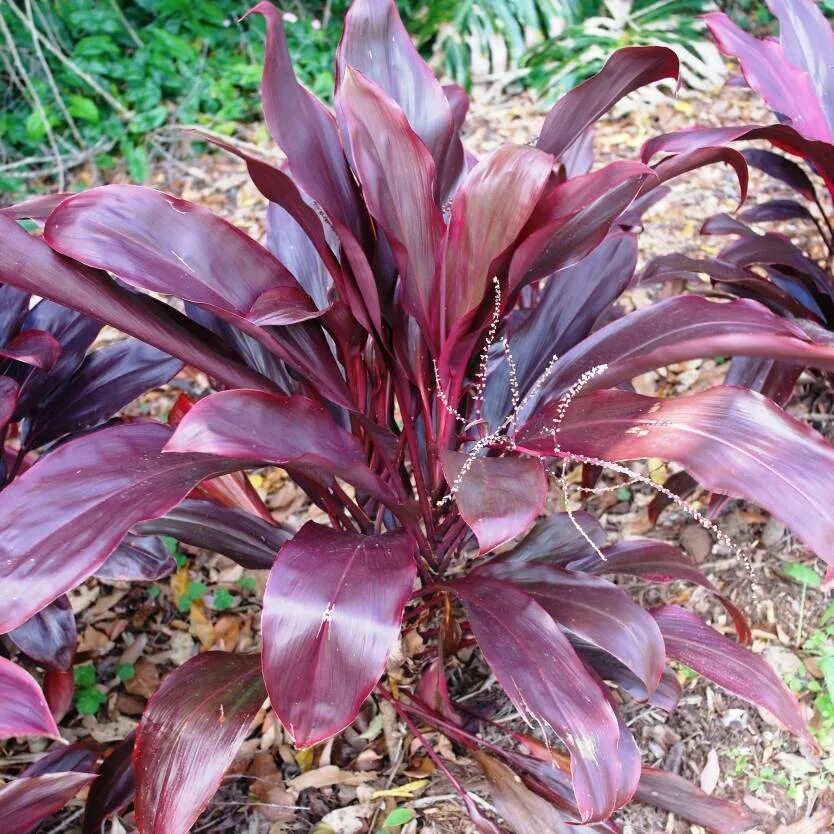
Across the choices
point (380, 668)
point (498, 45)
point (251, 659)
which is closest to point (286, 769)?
point (251, 659)

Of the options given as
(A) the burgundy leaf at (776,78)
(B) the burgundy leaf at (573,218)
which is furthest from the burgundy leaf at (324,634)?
(A) the burgundy leaf at (776,78)

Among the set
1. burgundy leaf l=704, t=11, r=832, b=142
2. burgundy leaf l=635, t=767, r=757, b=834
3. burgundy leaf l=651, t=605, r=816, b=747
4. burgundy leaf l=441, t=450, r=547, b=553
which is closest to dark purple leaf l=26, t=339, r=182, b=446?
burgundy leaf l=441, t=450, r=547, b=553

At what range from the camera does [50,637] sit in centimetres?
132

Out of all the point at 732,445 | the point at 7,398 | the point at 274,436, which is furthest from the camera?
the point at 7,398

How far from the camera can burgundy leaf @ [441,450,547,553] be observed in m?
0.82

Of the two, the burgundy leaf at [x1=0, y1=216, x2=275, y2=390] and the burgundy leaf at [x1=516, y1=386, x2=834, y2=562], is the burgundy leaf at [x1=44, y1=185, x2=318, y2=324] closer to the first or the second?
the burgundy leaf at [x1=0, y1=216, x2=275, y2=390]

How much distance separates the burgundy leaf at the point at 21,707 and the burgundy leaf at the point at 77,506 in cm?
8

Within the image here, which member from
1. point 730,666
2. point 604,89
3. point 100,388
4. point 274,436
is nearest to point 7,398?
point 100,388

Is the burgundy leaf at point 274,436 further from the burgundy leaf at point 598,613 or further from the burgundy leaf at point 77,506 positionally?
the burgundy leaf at point 598,613

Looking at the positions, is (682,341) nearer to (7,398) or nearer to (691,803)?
(691,803)

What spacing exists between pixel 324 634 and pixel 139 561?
0.54 metres

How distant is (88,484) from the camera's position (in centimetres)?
92

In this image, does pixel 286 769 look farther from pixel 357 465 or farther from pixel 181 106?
pixel 181 106

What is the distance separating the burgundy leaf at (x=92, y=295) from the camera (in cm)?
97
